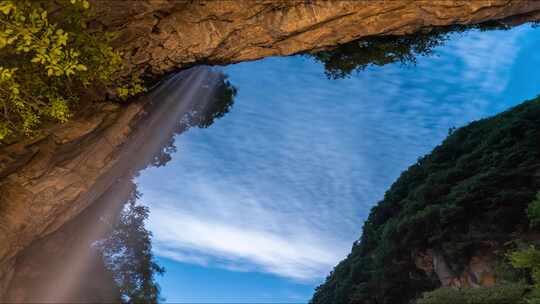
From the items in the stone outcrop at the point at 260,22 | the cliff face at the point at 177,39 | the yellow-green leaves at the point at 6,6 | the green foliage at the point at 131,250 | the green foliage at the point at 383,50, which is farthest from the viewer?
the green foliage at the point at 131,250

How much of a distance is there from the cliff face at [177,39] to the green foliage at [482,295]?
33.3ft

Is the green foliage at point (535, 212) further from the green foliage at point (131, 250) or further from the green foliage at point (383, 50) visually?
the green foliage at point (131, 250)

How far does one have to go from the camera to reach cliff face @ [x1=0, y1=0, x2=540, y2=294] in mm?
10586

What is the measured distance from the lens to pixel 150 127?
1820 cm

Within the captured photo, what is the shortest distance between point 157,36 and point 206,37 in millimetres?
1249

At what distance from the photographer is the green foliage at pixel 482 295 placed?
53.7 ft

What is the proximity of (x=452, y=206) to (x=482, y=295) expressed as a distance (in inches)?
539

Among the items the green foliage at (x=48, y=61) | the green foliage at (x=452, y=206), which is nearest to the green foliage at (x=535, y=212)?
the green foliage at (x=452, y=206)

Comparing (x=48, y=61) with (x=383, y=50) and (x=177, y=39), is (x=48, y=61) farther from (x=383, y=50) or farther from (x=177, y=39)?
(x=383, y=50)

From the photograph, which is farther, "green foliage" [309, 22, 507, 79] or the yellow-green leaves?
"green foliage" [309, 22, 507, 79]

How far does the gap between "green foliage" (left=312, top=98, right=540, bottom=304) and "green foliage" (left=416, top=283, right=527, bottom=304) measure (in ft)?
28.0

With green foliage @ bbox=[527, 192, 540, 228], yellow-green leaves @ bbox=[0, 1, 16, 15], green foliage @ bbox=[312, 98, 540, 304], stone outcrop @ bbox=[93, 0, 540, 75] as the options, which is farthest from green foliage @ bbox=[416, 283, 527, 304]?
yellow-green leaves @ bbox=[0, 1, 16, 15]

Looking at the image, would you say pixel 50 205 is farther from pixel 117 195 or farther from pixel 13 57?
pixel 117 195

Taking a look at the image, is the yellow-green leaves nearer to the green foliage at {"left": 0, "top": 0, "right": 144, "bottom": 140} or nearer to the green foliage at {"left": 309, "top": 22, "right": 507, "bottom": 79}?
the green foliage at {"left": 0, "top": 0, "right": 144, "bottom": 140}
